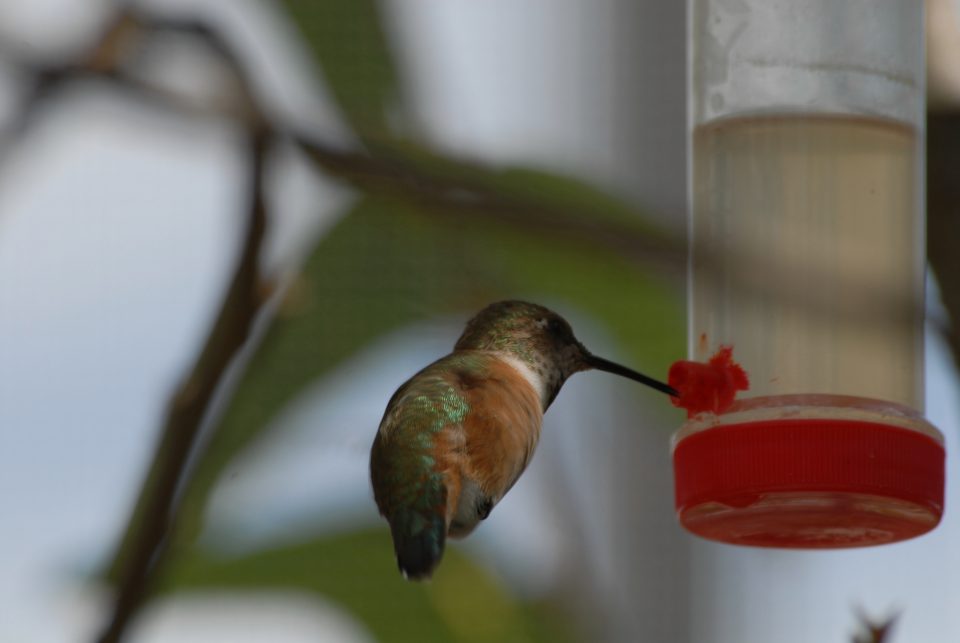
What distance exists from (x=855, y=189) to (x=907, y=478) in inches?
32.4

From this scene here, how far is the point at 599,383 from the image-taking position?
3436mm

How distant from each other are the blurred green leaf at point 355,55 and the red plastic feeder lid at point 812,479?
31.7 inches

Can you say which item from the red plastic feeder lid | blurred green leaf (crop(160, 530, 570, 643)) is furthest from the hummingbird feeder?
blurred green leaf (crop(160, 530, 570, 643))

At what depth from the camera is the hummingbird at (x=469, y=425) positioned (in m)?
2.37

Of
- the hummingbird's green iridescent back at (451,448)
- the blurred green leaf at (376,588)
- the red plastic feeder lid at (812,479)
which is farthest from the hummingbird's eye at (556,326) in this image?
the blurred green leaf at (376,588)

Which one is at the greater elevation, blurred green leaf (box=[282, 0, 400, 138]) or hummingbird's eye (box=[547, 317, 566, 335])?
blurred green leaf (box=[282, 0, 400, 138])

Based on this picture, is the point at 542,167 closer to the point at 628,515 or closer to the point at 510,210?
the point at 510,210

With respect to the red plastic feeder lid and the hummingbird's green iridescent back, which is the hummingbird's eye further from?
the red plastic feeder lid

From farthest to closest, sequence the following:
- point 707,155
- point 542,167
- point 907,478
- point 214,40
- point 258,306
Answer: point 707,155, point 542,167, point 907,478, point 214,40, point 258,306

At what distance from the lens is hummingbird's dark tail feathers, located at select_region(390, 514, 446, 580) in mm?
2076

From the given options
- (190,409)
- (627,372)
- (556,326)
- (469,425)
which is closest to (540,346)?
(556,326)

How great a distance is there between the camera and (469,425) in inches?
98.7

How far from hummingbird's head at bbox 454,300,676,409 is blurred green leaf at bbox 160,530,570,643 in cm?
40

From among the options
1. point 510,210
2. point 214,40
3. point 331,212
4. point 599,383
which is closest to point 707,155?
point 599,383
